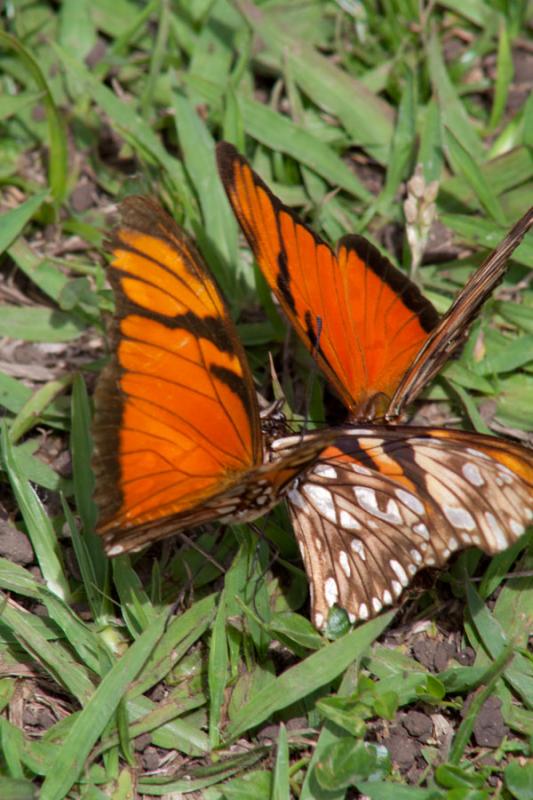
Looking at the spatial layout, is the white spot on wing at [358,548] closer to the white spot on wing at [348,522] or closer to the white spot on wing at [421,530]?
the white spot on wing at [348,522]

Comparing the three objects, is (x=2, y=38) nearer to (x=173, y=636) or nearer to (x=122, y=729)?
(x=173, y=636)

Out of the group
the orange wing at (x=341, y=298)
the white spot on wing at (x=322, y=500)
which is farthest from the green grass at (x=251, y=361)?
the orange wing at (x=341, y=298)

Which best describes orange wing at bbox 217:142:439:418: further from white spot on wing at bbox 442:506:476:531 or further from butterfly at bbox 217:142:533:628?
white spot on wing at bbox 442:506:476:531

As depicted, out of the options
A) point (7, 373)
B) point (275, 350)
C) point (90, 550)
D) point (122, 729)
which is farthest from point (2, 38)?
point (122, 729)

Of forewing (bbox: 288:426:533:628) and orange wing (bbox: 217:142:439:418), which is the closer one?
Answer: forewing (bbox: 288:426:533:628)

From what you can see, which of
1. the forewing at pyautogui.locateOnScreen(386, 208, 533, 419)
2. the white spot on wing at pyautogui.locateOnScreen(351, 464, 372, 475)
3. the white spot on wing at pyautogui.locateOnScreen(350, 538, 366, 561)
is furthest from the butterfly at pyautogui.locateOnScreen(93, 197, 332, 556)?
the forewing at pyautogui.locateOnScreen(386, 208, 533, 419)
